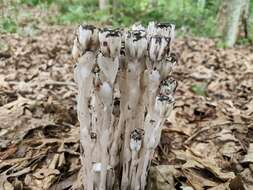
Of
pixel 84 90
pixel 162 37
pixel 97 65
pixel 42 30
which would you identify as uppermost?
pixel 162 37

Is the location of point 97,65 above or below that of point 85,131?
above

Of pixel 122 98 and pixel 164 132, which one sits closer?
pixel 122 98

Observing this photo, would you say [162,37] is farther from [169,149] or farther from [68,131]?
[68,131]

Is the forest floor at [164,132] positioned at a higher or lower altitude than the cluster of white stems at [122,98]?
lower

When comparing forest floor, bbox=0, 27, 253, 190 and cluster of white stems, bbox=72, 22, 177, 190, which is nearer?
cluster of white stems, bbox=72, 22, 177, 190

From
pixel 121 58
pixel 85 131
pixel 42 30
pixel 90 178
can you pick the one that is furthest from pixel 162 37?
pixel 42 30
